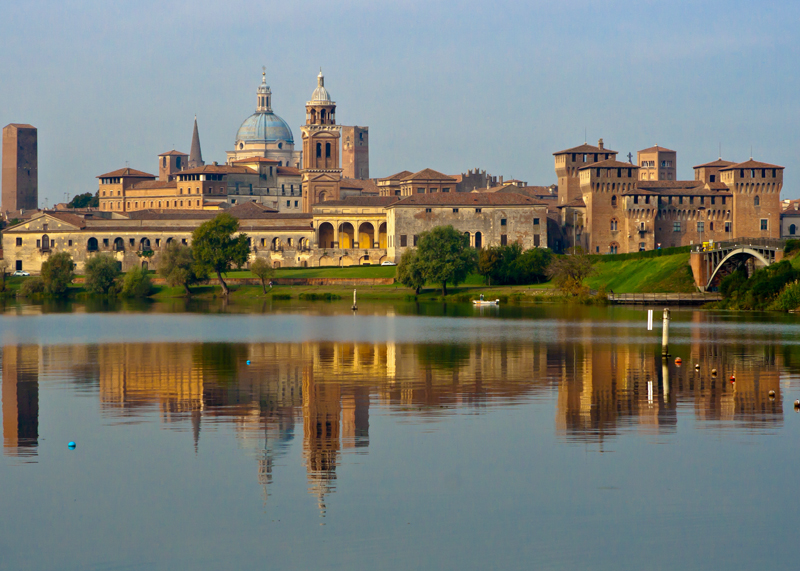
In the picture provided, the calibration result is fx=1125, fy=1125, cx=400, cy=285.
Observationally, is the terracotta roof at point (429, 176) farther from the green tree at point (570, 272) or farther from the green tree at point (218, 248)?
the green tree at point (570, 272)

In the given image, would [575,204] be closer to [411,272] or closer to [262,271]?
[411,272]

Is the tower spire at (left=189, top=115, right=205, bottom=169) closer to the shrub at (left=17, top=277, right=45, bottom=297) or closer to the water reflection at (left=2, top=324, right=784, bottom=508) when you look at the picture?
the shrub at (left=17, top=277, right=45, bottom=297)

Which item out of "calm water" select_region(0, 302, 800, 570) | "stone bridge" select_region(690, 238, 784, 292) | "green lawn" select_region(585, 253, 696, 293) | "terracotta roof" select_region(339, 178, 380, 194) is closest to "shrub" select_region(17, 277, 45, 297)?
"green lawn" select_region(585, 253, 696, 293)

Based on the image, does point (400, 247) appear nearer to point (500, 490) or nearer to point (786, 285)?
point (786, 285)

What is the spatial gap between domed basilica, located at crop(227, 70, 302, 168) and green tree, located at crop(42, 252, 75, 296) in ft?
235

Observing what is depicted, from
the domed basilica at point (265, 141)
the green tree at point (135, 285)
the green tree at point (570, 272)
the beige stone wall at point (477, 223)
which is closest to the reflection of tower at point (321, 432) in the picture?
the green tree at point (570, 272)

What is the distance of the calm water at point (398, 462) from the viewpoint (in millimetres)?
11531

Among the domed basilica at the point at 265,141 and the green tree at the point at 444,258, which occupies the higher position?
the domed basilica at the point at 265,141

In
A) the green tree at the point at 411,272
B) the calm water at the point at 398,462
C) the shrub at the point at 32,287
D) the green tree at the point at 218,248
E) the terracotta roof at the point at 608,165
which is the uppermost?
the terracotta roof at the point at 608,165

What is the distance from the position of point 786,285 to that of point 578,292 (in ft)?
49.4

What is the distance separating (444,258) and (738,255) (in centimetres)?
1885

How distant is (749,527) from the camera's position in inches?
478

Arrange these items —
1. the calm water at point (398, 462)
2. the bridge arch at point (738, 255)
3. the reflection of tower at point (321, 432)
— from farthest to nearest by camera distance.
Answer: the bridge arch at point (738, 255)
the reflection of tower at point (321, 432)
the calm water at point (398, 462)

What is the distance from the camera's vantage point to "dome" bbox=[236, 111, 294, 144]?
154m
